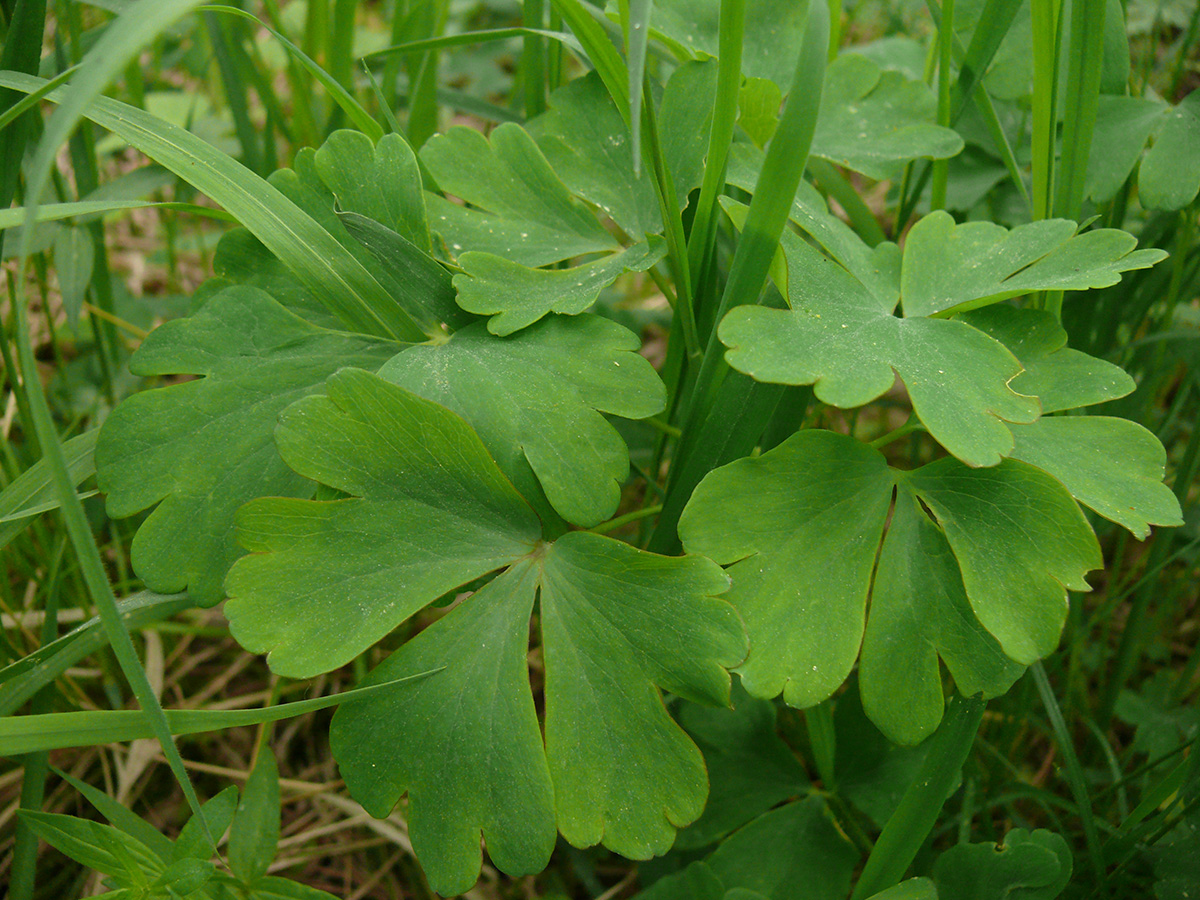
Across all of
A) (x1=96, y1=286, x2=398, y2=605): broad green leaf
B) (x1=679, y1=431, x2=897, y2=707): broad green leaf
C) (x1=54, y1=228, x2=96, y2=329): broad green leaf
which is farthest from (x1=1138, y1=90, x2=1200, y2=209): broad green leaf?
(x1=54, y1=228, x2=96, y2=329): broad green leaf

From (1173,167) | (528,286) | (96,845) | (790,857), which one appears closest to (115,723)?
(96,845)

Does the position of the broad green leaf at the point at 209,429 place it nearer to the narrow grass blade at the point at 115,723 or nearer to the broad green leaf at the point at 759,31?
the narrow grass blade at the point at 115,723

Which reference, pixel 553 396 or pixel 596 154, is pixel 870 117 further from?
pixel 553 396

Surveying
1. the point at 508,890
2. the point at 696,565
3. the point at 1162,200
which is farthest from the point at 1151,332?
the point at 508,890

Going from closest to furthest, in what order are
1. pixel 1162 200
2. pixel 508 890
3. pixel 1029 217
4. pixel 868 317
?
pixel 868 317
pixel 1162 200
pixel 508 890
pixel 1029 217

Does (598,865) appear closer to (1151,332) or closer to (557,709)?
(557,709)

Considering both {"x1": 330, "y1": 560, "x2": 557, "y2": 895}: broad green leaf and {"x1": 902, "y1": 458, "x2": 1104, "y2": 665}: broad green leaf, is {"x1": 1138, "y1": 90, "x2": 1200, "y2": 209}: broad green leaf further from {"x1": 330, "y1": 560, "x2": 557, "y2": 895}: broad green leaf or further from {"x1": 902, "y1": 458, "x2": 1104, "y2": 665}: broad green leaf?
{"x1": 330, "y1": 560, "x2": 557, "y2": 895}: broad green leaf

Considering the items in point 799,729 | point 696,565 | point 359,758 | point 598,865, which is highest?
point 696,565
